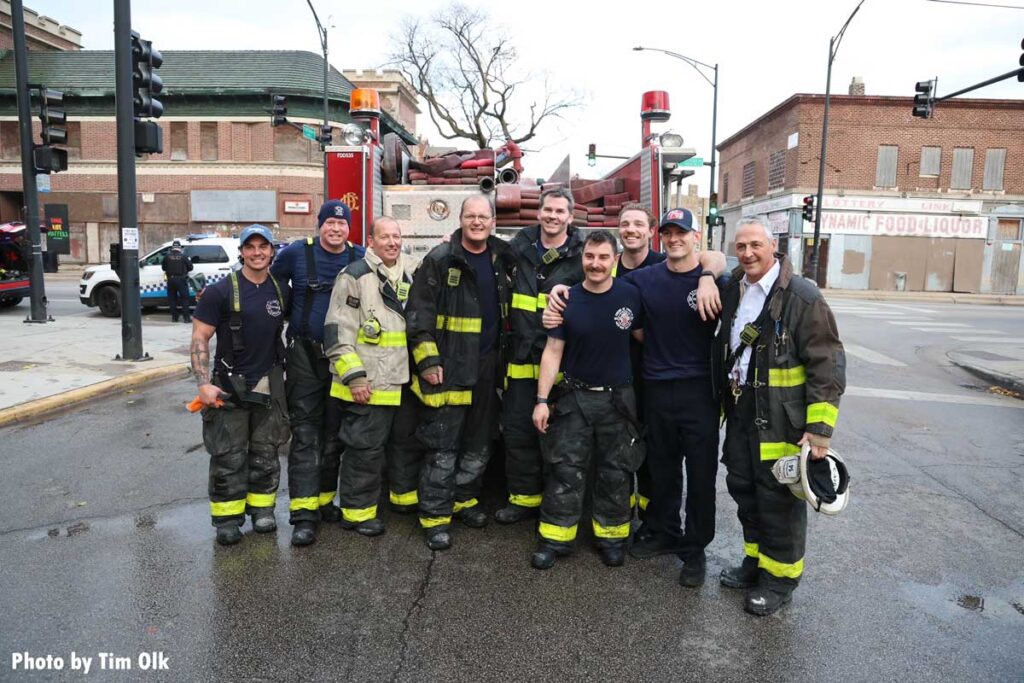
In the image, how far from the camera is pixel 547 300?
13.2ft

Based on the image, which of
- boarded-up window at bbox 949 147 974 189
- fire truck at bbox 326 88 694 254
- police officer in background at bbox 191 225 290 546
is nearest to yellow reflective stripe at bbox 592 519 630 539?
police officer in background at bbox 191 225 290 546

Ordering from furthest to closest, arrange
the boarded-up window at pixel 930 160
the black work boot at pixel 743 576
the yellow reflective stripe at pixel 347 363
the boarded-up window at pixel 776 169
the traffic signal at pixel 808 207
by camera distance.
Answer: the boarded-up window at pixel 776 169 → the boarded-up window at pixel 930 160 → the traffic signal at pixel 808 207 → the yellow reflective stripe at pixel 347 363 → the black work boot at pixel 743 576

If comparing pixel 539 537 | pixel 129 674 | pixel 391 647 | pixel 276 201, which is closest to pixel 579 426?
pixel 539 537

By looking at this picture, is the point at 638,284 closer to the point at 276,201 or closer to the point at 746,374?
the point at 746,374

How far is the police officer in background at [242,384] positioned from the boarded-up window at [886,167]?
3066 centimetres

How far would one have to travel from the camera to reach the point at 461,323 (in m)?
4.08

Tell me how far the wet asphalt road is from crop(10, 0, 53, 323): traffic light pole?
29.5ft

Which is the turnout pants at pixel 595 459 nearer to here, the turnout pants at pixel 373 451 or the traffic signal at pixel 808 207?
the turnout pants at pixel 373 451

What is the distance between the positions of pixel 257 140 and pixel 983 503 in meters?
34.0

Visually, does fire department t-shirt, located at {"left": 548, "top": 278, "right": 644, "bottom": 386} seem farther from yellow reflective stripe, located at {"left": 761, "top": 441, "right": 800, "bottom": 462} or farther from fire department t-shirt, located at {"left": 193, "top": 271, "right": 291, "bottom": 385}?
fire department t-shirt, located at {"left": 193, "top": 271, "right": 291, "bottom": 385}

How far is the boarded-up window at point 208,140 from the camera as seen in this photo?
33.8 m

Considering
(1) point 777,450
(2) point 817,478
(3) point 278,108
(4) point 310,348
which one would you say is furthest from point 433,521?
(3) point 278,108

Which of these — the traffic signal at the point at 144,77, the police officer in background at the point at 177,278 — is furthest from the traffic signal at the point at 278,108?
the traffic signal at the point at 144,77

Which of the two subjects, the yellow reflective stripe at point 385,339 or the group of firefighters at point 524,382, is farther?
the yellow reflective stripe at point 385,339
